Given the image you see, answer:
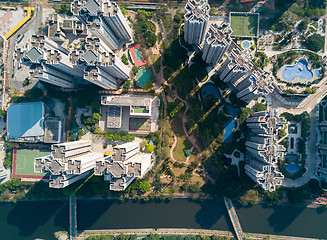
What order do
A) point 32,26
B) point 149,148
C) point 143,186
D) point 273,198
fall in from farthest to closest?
point 32,26, point 149,148, point 143,186, point 273,198

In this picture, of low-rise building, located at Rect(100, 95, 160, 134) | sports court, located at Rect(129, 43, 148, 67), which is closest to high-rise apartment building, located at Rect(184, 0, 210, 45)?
sports court, located at Rect(129, 43, 148, 67)

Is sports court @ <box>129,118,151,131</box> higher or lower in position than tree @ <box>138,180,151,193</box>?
higher

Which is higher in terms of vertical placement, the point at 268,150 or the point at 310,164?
the point at 268,150

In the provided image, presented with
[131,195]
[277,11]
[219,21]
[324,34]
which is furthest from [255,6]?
[131,195]

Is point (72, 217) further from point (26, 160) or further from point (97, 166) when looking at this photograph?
point (97, 166)

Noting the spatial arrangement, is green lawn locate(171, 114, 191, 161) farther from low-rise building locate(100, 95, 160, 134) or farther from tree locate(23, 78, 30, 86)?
tree locate(23, 78, 30, 86)

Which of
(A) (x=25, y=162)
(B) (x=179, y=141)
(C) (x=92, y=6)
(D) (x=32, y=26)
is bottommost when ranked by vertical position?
(A) (x=25, y=162)

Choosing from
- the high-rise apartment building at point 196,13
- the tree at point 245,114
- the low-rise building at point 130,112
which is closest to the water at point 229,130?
the tree at point 245,114

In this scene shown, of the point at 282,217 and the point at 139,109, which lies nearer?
the point at 139,109

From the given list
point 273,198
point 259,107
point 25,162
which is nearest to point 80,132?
point 25,162
